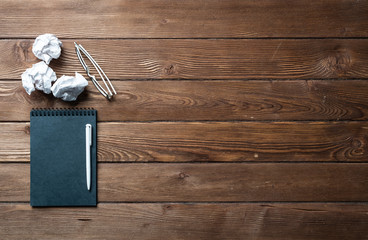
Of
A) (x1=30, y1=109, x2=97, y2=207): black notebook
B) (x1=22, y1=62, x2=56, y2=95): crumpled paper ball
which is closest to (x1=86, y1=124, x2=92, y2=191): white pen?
(x1=30, y1=109, x2=97, y2=207): black notebook

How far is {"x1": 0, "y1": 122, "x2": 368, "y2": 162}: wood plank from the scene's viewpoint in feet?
2.45

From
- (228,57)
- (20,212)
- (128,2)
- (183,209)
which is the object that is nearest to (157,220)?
(183,209)

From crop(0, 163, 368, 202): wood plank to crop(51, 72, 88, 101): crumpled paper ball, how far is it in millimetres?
180

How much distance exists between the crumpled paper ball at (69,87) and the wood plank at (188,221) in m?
0.27

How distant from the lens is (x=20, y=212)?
74 centimetres

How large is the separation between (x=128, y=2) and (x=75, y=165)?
41 cm

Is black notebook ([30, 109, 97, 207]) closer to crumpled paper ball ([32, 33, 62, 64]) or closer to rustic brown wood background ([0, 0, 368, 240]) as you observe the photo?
rustic brown wood background ([0, 0, 368, 240])

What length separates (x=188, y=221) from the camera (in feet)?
2.44

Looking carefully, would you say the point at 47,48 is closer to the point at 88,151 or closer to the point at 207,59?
the point at 88,151

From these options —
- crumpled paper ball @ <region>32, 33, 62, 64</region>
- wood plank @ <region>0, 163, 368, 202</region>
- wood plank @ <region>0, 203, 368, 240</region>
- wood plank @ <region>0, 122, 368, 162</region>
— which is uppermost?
crumpled paper ball @ <region>32, 33, 62, 64</region>

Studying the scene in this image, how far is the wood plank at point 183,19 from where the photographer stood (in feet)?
A: 2.48

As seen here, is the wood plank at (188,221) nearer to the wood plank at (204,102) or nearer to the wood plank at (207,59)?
the wood plank at (204,102)

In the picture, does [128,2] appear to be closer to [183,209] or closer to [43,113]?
[43,113]

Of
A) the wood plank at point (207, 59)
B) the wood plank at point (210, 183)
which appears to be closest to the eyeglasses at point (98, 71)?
the wood plank at point (207, 59)
